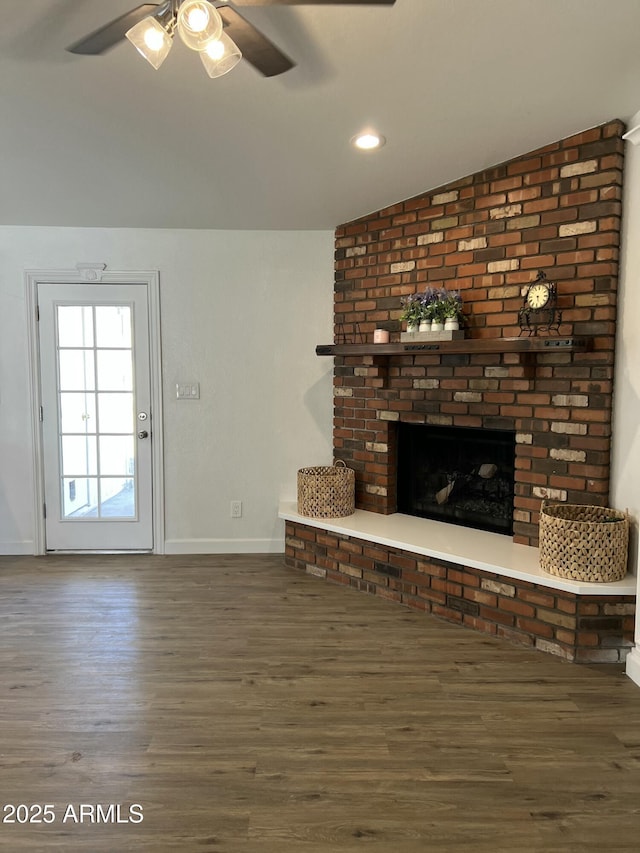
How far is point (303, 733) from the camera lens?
7.09ft

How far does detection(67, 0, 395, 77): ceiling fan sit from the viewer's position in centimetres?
154

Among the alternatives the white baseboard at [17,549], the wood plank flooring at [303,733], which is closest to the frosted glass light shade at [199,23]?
the wood plank flooring at [303,733]

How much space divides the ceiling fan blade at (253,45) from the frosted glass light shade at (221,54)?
0.03 m

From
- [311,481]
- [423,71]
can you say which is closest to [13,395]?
[311,481]

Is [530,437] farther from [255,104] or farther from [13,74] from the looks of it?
[13,74]

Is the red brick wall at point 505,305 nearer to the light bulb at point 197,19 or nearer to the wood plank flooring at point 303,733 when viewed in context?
the wood plank flooring at point 303,733

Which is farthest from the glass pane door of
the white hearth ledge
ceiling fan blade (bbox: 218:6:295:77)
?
ceiling fan blade (bbox: 218:6:295:77)

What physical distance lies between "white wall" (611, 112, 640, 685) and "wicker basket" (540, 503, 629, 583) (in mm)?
99

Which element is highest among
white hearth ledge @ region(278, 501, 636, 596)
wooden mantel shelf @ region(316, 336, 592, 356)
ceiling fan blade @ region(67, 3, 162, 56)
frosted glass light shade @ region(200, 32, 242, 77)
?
ceiling fan blade @ region(67, 3, 162, 56)

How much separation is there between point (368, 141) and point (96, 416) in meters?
2.61

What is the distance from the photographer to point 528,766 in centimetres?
199

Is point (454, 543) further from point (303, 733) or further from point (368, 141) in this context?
point (368, 141)

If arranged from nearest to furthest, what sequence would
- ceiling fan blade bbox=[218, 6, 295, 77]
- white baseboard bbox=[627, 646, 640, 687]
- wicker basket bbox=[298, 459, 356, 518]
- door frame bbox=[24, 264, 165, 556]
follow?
ceiling fan blade bbox=[218, 6, 295, 77] → white baseboard bbox=[627, 646, 640, 687] → wicker basket bbox=[298, 459, 356, 518] → door frame bbox=[24, 264, 165, 556]

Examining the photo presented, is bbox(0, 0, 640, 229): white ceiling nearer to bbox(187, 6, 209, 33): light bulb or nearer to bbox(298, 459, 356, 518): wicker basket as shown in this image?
bbox(187, 6, 209, 33): light bulb
